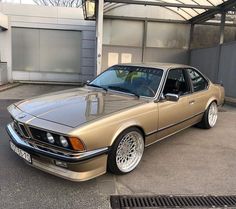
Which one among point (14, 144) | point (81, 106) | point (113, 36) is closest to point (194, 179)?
point (81, 106)

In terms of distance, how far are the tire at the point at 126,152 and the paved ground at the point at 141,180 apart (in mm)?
133

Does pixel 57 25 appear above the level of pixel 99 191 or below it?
above

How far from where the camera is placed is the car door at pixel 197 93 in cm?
546

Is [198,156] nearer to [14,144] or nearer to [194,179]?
[194,179]

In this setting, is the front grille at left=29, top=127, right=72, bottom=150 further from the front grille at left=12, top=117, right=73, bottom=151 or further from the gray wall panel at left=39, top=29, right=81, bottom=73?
the gray wall panel at left=39, top=29, right=81, bottom=73

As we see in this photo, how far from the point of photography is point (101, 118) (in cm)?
352

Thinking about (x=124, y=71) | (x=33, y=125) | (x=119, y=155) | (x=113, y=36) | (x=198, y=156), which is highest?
(x=113, y=36)

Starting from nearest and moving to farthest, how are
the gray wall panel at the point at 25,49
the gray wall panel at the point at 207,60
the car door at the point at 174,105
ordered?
the car door at the point at 174,105
the gray wall panel at the point at 207,60
the gray wall panel at the point at 25,49

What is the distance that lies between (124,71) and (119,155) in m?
1.91

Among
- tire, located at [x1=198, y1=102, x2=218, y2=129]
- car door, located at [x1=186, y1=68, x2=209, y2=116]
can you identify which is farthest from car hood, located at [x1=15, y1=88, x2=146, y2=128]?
tire, located at [x1=198, y1=102, x2=218, y2=129]

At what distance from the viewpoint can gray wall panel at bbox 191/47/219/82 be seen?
11.9 metres

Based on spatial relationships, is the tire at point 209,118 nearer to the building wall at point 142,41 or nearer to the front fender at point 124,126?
the front fender at point 124,126

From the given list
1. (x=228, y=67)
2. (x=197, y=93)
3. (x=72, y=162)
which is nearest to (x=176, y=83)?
(x=197, y=93)

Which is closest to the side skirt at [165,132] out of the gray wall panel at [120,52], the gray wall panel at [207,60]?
the gray wall panel at [207,60]
